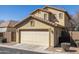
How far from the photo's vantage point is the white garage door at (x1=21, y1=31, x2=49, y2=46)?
61.7 feet

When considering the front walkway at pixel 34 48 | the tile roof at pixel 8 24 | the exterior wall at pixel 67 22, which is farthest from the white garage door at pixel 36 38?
the exterior wall at pixel 67 22

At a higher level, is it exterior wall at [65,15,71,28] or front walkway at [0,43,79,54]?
exterior wall at [65,15,71,28]

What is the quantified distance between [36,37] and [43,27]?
0.77m

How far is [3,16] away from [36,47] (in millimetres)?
2559

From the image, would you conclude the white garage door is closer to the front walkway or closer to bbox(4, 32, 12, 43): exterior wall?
the front walkway

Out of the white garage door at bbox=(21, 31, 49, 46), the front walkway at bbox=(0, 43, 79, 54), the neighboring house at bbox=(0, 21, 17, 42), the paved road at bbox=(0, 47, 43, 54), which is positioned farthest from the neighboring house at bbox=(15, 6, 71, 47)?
the paved road at bbox=(0, 47, 43, 54)

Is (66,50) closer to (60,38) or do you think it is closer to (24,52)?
(60,38)

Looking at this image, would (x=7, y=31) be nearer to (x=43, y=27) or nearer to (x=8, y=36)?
(x=8, y=36)

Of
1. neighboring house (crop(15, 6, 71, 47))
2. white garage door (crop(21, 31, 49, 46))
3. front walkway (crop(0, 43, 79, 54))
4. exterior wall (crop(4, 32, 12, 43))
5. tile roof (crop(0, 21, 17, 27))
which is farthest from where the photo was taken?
white garage door (crop(21, 31, 49, 46))

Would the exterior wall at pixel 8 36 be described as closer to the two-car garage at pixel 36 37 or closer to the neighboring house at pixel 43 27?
the neighboring house at pixel 43 27

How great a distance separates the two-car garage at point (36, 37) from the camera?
61.7 ft

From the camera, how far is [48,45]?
18.6m
